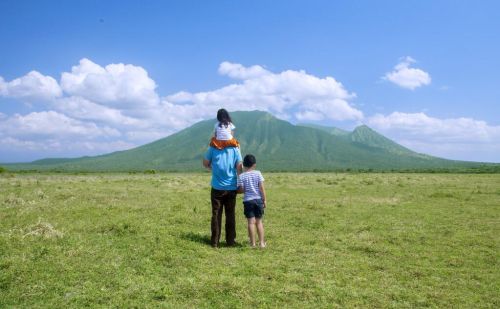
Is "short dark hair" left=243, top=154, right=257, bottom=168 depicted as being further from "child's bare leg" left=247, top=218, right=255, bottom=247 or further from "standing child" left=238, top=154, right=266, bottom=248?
"child's bare leg" left=247, top=218, right=255, bottom=247

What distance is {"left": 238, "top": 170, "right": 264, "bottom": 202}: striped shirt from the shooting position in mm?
11508

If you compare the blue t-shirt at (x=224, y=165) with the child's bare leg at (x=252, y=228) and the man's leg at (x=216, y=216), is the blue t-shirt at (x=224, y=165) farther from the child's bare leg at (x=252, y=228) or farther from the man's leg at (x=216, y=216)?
the child's bare leg at (x=252, y=228)

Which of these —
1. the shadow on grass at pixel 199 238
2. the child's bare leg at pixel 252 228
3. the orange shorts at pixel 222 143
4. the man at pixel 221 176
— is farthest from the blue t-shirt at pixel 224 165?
the shadow on grass at pixel 199 238

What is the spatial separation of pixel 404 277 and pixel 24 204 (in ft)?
55.8

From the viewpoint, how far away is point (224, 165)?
1167 centimetres

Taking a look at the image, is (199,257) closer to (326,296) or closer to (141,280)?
(141,280)

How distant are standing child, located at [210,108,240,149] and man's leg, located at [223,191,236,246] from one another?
4.72ft

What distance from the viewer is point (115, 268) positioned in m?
9.20

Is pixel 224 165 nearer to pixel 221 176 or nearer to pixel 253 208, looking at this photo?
pixel 221 176

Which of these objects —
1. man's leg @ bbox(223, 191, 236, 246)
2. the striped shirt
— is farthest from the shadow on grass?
the striped shirt

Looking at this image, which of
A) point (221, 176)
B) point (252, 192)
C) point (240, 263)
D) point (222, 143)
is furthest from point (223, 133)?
point (240, 263)

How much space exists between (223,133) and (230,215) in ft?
8.04

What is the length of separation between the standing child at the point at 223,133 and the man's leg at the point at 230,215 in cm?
144

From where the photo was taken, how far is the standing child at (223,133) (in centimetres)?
1149
